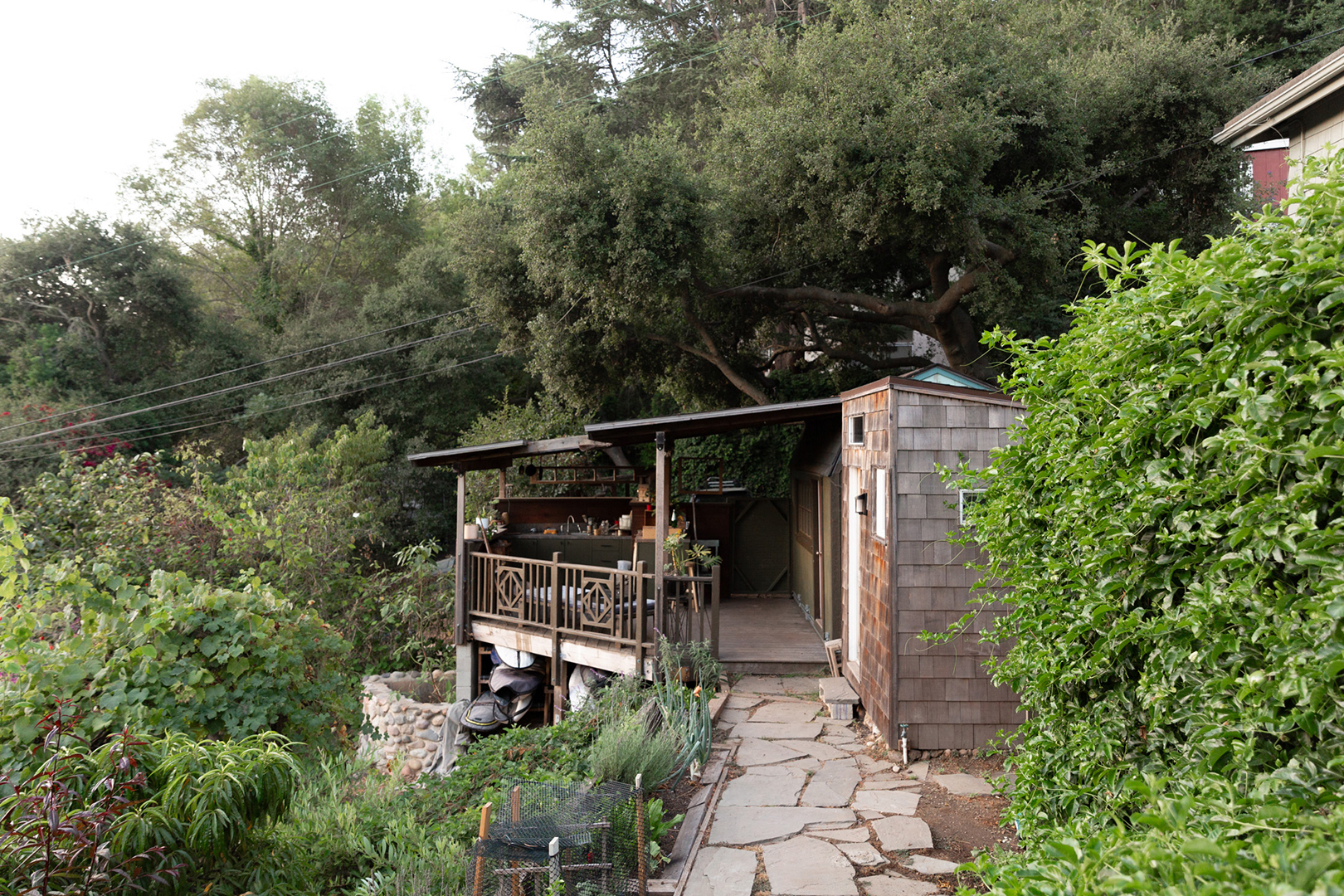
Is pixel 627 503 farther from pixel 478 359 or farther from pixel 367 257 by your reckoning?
pixel 367 257

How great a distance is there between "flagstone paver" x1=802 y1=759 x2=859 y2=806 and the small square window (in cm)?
276

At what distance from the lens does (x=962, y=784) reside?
5.48 metres

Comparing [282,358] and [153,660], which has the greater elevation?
[282,358]

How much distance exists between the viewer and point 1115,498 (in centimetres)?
202

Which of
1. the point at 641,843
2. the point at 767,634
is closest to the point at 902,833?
the point at 641,843

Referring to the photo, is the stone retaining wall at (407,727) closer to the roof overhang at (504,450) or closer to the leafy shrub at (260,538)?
the leafy shrub at (260,538)

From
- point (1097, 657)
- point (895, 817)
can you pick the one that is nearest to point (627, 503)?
point (895, 817)

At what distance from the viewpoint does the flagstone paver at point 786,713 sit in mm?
7062

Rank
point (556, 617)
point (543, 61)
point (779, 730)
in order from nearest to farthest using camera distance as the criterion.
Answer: point (779, 730)
point (556, 617)
point (543, 61)

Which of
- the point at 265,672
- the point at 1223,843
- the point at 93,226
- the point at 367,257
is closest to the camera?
the point at 1223,843

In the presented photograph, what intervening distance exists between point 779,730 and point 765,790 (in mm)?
1274

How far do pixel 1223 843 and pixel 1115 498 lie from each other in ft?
3.12

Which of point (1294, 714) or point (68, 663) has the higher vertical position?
point (1294, 714)

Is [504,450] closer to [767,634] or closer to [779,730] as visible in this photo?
[767,634]
